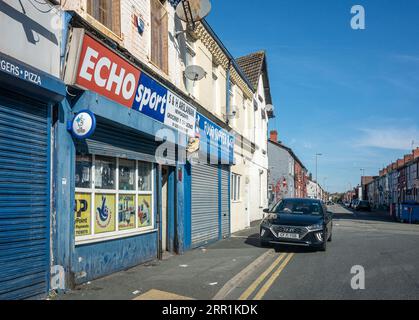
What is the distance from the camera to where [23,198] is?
20.6 feet

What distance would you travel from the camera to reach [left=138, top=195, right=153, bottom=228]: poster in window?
10.4 metres

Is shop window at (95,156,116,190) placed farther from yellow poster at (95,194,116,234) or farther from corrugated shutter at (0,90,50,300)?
corrugated shutter at (0,90,50,300)

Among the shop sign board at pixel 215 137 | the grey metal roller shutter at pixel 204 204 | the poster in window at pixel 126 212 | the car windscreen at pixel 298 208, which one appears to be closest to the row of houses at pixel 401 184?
the shop sign board at pixel 215 137

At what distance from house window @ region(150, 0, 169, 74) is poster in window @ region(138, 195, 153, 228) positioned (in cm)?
347

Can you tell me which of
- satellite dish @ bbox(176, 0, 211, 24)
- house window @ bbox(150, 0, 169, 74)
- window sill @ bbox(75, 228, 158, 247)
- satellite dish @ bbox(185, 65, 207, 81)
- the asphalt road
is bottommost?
the asphalt road

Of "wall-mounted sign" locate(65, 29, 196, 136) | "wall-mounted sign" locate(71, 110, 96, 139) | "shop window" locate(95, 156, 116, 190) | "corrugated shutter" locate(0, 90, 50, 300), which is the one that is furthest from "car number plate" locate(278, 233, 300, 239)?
"corrugated shutter" locate(0, 90, 50, 300)

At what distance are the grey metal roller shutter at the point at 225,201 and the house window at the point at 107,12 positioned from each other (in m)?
9.41

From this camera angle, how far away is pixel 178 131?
1241cm

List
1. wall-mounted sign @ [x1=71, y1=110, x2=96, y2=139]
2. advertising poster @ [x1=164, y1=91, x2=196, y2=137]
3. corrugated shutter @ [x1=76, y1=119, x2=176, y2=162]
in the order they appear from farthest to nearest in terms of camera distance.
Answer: advertising poster @ [x1=164, y1=91, x2=196, y2=137], corrugated shutter @ [x1=76, y1=119, x2=176, y2=162], wall-mounted sign @ [x1=71, y1=110, x2=96, y2=139]

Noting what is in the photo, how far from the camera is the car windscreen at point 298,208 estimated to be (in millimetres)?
14414

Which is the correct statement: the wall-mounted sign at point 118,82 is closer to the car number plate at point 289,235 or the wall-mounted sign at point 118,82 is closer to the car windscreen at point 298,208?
the car number plate at point 289,235

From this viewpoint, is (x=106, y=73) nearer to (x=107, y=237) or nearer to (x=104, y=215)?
(x=104, y=215)
